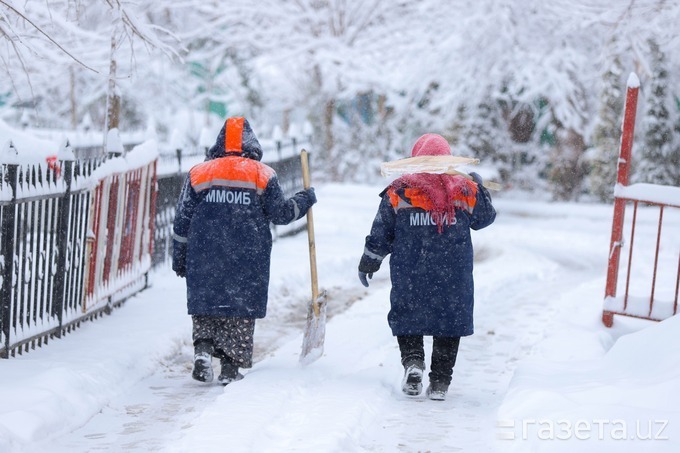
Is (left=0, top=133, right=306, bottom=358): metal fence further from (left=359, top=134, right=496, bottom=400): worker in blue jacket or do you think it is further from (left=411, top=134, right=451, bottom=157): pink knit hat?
(left=411, top=134, right=451, bottom=157): pink knit hat

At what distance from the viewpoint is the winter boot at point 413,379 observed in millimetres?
6055

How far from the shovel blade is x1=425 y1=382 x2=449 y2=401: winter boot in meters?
0.94

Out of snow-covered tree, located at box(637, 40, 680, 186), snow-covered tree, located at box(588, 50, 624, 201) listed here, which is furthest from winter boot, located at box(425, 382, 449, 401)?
snow-covered tree, located at box(588, 50, 624, 201)

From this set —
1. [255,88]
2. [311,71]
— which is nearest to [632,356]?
[311,71]

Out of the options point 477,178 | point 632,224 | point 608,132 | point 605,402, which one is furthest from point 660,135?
point 605,402

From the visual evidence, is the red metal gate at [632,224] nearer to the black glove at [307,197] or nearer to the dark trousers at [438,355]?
the dark trousers at [438,355]

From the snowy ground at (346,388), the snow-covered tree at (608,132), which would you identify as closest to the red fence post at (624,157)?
the snowy ground at (346,388)

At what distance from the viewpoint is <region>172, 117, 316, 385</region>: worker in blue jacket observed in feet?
20.5

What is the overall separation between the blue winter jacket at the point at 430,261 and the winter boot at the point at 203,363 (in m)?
1.20

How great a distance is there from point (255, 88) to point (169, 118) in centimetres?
334

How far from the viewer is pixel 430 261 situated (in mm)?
6059

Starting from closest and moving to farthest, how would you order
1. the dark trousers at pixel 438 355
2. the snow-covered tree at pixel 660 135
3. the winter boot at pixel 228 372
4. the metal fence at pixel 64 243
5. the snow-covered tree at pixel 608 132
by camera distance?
the dark trousers at pixel 438 355, the metal fence at pixel 64 243, the winter boot at pixel 228 372, the snow-covered tree at pixel 660 135, the snow-covered tree at pixel 608 132

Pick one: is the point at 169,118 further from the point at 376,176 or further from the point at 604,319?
the point at 604,319

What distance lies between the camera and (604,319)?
26.3 ft
